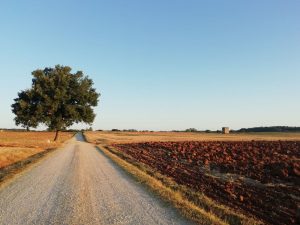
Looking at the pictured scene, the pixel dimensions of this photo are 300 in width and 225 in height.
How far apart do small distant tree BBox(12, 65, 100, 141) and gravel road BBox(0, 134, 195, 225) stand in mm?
44071

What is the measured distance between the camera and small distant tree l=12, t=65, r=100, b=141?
6197 centimetres

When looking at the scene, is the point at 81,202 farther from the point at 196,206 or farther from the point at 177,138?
the point at 177,138

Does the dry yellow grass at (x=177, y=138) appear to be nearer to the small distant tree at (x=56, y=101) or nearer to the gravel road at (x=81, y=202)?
the small distant tree at (x=56, y=101)

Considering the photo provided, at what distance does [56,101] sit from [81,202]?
5127 cm

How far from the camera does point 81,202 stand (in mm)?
12844

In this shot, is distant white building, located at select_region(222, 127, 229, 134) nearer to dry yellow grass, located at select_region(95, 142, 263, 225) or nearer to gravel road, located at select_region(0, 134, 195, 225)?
gravel road, located at select_region(0, 134, 195, 225)

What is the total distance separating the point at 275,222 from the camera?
11500 mm

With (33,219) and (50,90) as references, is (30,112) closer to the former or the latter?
(50,90)

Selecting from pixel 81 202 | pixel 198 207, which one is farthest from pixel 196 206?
pixel 81 202

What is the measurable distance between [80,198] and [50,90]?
5126 cm

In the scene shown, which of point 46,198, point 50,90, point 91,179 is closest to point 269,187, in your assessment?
point 91,179

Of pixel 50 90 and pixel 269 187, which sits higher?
pixel 50 90

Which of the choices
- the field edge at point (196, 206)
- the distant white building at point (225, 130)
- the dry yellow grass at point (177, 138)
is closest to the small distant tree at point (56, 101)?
the dry yellow grass at point (177, 138)

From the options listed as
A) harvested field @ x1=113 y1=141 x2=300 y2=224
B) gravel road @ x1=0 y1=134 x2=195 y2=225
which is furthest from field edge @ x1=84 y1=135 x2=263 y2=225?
harvested field @ x1=113 y1=141 x2=300 y2=224
